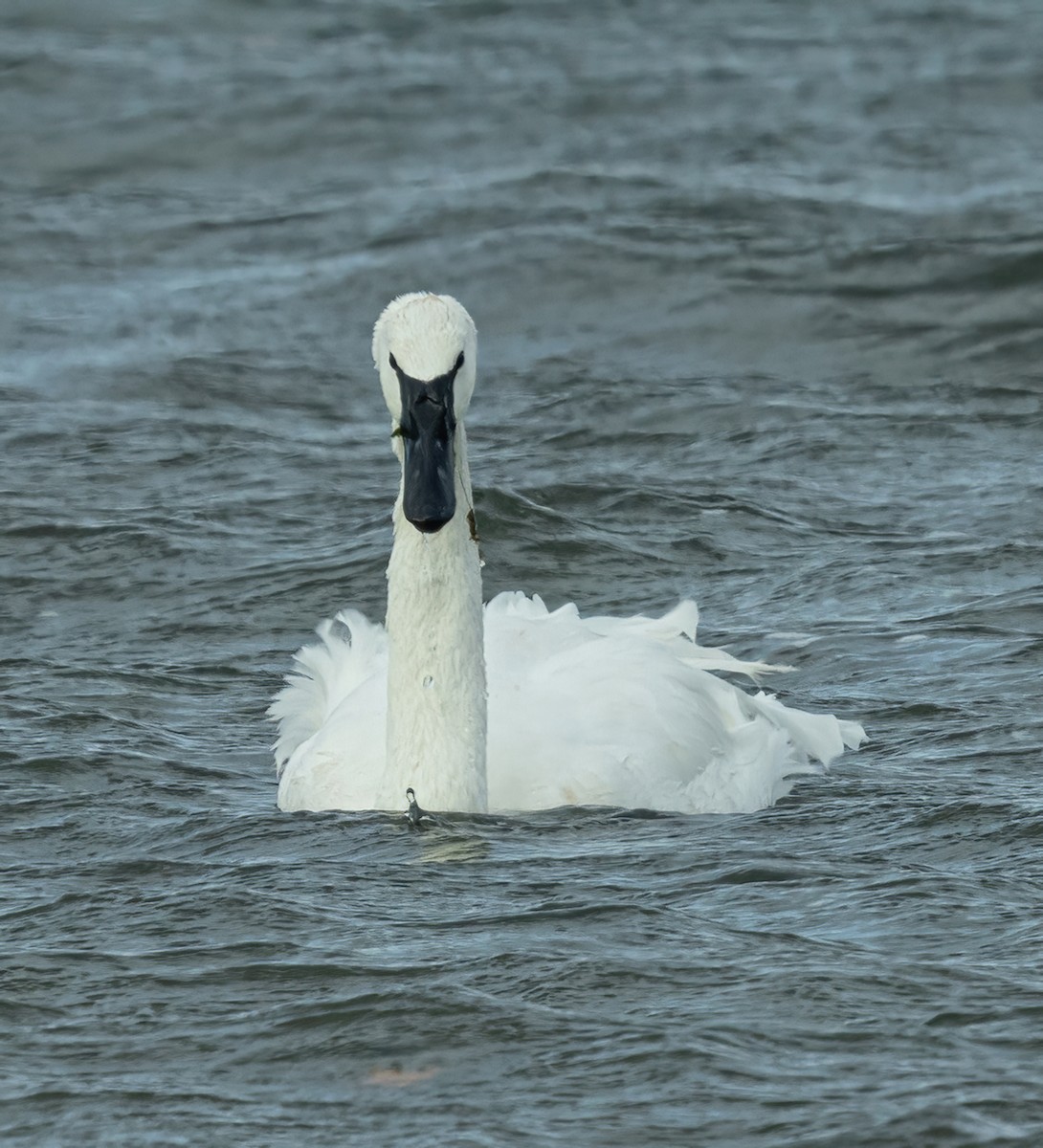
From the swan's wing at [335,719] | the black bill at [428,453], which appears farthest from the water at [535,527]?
the black bill at [428,453]

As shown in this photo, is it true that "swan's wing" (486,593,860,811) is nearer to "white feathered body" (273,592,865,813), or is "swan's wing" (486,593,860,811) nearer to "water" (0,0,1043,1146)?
"white feathered body" (273,592,865,813)

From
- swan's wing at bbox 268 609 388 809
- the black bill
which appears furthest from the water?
the black bill

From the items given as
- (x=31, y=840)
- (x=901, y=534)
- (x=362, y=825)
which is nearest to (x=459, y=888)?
(x=362, y=825)

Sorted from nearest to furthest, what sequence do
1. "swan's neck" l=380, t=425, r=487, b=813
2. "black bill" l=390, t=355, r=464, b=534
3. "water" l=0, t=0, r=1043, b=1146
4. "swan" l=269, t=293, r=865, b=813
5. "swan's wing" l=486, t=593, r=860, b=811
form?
"water" l=0, t=0, r=1043, b=1146, "black bill" l=390, t=355, r=464, b=534, "swan" l=269, t=293, r=865, b=813, "swan's neck" l=380, t=425, r=487, b=813, "swan's wing" l=486, t=593, r=860, b=811

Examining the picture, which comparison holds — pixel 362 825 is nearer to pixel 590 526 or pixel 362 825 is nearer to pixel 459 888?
pixel 459 888

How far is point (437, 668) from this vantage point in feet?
25.9

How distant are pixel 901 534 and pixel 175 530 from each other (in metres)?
3.42

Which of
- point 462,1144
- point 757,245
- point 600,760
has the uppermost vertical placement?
point 757,245

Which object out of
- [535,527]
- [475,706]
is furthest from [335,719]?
[535,527]

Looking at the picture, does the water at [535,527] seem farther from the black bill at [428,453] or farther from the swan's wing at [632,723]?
the black bill at [428,453]

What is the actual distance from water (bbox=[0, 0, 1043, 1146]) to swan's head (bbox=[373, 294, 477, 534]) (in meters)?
1.07

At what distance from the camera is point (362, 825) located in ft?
25.3

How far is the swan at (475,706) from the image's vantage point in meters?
7.38

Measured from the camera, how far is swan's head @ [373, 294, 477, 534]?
7.22 meters
